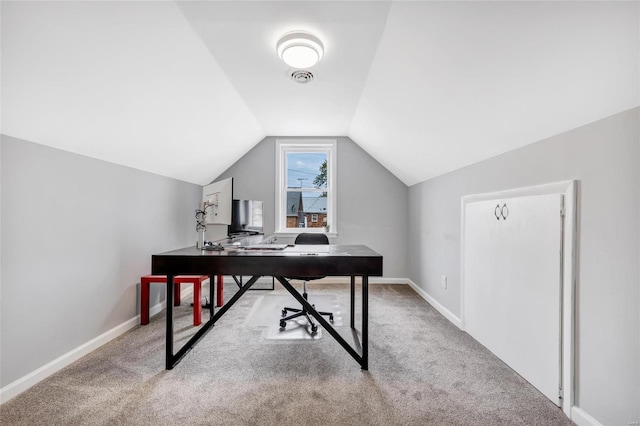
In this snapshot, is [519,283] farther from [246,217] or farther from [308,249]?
[246,217]

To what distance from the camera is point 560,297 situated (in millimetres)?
1519

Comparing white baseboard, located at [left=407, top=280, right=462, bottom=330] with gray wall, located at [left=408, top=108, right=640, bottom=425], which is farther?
white baseboard, located at [left=407, top=280, right=462, bottom=330]

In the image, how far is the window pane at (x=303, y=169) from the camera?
454 cm

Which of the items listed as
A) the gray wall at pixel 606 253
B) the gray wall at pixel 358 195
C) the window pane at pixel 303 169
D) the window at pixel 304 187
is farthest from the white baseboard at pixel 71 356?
the window pane at pixel 303 169

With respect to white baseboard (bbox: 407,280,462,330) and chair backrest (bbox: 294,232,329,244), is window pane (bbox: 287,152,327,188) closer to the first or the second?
chair backrest (bbox: 294,232,329,244)

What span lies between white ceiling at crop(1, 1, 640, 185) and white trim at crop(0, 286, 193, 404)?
1.50 meters

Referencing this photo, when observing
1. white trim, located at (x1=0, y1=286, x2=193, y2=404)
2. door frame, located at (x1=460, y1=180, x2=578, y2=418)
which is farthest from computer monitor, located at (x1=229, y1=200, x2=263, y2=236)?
door frame, located at (x1=460, y1=180, x2=578, y2=418)

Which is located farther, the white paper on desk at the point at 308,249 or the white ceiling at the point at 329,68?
the white paper on desk at the point at 308,249

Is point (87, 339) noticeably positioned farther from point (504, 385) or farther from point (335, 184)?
point (335, 184)

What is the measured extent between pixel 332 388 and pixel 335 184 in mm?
3066

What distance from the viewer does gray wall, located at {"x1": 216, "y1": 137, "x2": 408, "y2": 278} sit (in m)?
4.33

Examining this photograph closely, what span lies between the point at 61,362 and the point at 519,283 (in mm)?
3234

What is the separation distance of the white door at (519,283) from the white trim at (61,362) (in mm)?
3162

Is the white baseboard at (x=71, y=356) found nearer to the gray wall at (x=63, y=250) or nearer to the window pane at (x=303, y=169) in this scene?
the gray wall at (x=63, y=250)
